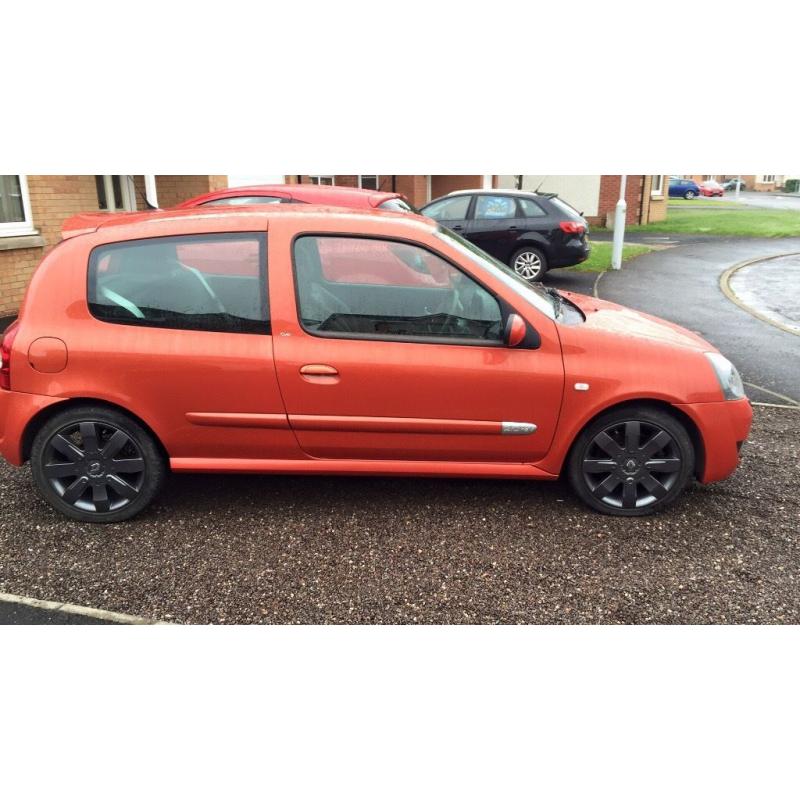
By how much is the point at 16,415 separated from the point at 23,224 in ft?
20.8

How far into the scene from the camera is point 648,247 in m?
18.7

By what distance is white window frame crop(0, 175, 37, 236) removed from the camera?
896cm

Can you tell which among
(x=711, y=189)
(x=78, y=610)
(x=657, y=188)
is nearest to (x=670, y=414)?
(x=78, y=610)

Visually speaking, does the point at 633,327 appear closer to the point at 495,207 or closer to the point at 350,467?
the point at 350,467

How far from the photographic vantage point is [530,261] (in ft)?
40.4

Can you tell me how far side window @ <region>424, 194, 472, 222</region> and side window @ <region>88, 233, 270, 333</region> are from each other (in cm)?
892

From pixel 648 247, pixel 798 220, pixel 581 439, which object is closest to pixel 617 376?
pixel 581 439

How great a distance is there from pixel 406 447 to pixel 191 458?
1182 mm

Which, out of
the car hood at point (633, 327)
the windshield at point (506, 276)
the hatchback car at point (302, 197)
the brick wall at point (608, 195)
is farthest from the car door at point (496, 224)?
the brick wall at point (608, 195)

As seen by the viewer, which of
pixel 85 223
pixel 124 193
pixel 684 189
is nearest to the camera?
pixel 85 223

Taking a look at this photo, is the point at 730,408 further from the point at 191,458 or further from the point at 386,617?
the point at 191,458

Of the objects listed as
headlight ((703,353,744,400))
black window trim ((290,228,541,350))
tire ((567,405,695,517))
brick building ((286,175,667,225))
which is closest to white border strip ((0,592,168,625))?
black window trim ((290,228,541,350))

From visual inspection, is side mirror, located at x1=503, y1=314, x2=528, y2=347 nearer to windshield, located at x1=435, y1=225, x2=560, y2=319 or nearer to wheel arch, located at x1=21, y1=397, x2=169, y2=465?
windshield, located at x1=435, y1=225, x2=560, y2=319
